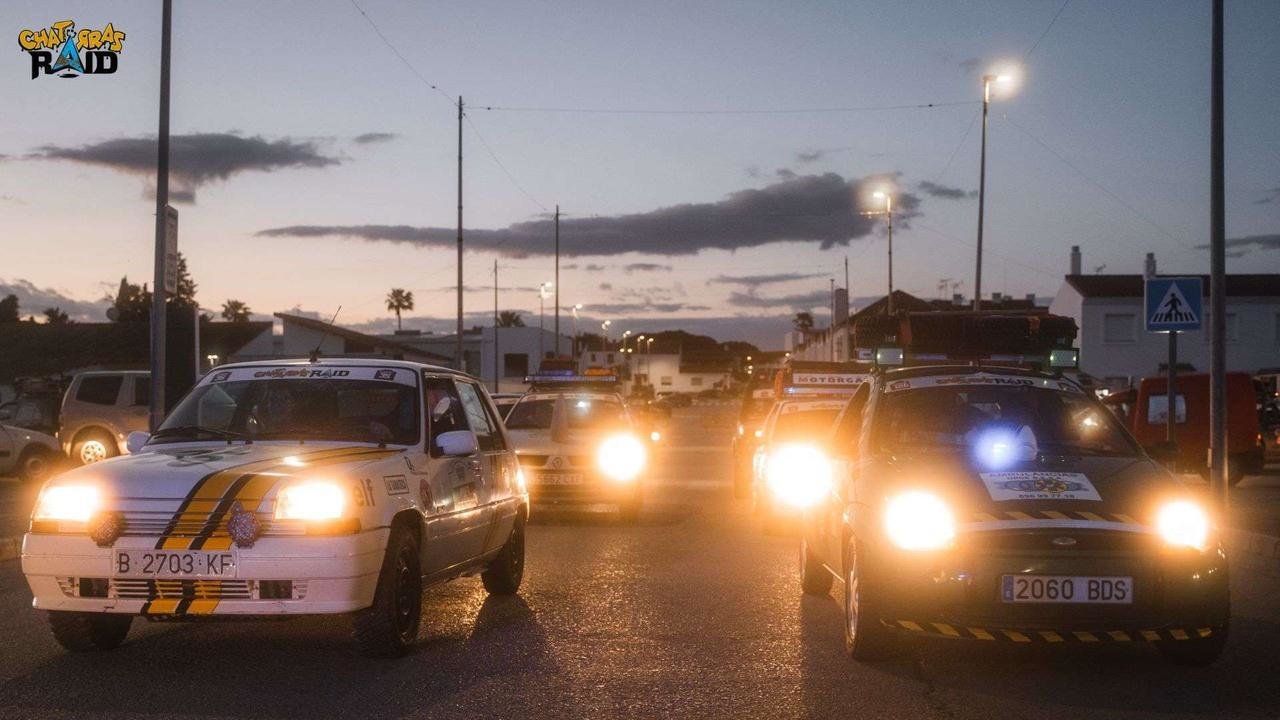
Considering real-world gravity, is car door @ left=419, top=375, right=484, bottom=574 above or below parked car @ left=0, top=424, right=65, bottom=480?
above

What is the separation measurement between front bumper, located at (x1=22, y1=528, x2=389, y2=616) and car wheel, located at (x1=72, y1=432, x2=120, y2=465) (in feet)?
62.7

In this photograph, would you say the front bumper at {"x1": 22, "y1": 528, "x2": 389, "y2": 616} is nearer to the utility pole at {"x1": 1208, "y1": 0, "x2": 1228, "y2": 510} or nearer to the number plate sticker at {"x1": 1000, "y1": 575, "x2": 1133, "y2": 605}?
the number plate sticker at {"x1": 1000, "y1": 575, "x2": 1133, "y2": 605}

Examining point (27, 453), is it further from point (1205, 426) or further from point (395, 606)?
point (1205, 426)

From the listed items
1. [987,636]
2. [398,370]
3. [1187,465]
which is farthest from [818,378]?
[987,636]

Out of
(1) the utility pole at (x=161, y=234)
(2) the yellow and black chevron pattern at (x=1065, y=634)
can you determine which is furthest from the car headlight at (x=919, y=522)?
(1) the utility pole at (x=161, y=234)

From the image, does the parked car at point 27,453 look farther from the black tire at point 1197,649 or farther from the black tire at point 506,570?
the black tire at point 1197,649

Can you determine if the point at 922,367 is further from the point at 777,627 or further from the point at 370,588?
the point at 370,588

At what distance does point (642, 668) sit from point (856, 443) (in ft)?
7.71

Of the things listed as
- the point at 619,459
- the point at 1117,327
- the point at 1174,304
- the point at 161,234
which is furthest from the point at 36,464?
the point at 1117,327

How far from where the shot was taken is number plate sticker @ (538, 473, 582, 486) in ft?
50.7

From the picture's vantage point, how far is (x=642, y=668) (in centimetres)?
709

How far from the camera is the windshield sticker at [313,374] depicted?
8.56 metres

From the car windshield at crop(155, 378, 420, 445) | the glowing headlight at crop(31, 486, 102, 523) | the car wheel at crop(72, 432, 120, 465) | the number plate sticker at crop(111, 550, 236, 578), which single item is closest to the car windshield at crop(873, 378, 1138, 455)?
the car windshield at crop(155, 378, 420, 445)

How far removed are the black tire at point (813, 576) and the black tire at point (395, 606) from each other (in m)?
3.29
